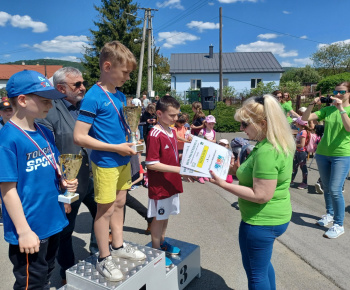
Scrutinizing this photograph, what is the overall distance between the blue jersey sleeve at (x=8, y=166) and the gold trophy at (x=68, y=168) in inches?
12.0

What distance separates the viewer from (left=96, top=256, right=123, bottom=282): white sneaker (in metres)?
2.09

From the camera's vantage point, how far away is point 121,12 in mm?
36406

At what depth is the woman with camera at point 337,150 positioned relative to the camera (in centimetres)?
382

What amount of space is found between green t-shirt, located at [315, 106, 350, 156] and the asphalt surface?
123 cm

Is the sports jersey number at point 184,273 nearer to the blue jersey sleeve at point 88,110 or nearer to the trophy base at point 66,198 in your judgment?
the trophy base at point 66,198

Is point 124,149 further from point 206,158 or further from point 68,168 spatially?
point 206,158

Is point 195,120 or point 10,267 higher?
point 195,120

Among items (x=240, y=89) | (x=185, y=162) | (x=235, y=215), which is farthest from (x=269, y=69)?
(x=185, y=162)

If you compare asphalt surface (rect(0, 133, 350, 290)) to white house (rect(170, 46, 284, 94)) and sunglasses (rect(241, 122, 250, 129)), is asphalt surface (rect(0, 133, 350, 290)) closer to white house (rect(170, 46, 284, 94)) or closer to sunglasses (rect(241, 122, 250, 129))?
sunglasses (rect(241, 122, 250, 129))

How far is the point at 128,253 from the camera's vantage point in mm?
2377

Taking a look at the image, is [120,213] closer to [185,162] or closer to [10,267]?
[185,162]

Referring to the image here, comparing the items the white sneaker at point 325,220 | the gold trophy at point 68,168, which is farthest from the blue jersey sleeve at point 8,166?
the white sneaker at point 325,220

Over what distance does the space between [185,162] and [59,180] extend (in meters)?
0.96

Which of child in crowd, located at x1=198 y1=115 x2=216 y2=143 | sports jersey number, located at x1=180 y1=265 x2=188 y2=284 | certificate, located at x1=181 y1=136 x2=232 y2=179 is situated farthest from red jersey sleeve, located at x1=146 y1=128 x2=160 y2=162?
child in crowd, located at x1=198 y1=115 x2=216 y2=143
